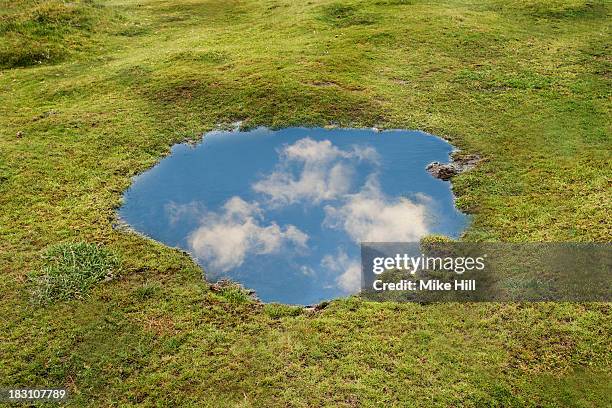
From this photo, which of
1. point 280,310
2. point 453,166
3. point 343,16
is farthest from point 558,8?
point 280,310

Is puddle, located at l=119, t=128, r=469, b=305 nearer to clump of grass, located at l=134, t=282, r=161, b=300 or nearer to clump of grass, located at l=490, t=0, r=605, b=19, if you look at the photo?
clump of grass, located at l=134, t=282, r=161, b=300

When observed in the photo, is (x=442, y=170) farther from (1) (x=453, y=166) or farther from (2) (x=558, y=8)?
(2) (x=558, y=8)

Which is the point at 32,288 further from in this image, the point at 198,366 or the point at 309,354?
the point at 309,354

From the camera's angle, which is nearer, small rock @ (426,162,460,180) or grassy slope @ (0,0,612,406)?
grassy slope @ (0,0,612,406)

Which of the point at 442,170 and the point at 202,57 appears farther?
the point at 202,57

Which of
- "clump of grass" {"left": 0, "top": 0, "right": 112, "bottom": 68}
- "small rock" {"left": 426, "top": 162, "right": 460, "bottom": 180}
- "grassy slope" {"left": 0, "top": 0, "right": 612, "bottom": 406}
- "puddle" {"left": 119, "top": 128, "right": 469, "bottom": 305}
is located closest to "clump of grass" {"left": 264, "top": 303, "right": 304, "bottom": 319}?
"grassy slope" {"left": 0, "top": 0, "right": 612, "bottom": 406}

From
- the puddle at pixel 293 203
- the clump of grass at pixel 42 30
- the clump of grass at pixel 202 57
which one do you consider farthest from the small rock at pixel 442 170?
the clump of grass at pixel 42 30

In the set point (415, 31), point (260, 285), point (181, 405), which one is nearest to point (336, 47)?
point (415, 31)
